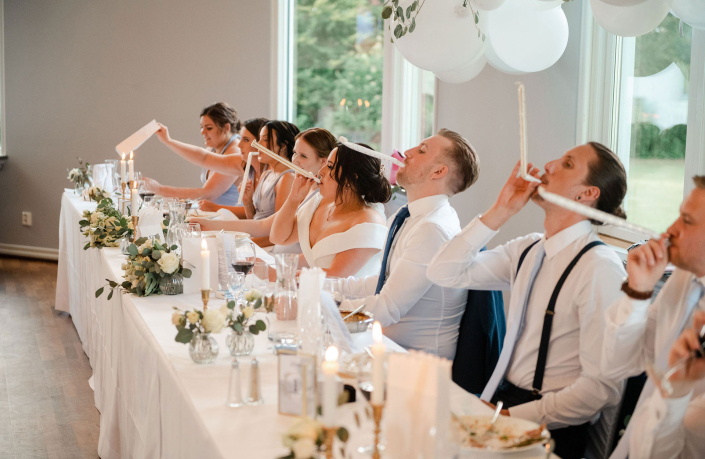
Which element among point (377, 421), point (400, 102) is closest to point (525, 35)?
point (377, 421)

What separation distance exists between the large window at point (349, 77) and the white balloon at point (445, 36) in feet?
7.63

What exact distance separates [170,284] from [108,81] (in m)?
4.81

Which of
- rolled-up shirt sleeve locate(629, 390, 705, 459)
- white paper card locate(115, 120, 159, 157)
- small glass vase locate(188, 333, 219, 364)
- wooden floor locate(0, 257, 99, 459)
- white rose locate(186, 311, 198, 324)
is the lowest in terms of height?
wooden floor locate(0, 257, 99, 459)

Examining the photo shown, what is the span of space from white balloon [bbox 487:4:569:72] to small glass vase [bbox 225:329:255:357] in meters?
1.29

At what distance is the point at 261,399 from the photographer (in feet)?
4.64

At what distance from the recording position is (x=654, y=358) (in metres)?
1.58

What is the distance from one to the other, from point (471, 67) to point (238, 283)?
1.16 metres

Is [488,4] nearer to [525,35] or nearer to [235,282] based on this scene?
[525,35]

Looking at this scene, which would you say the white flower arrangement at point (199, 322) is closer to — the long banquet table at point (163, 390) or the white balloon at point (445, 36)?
the long banquet table at point (163, 390)

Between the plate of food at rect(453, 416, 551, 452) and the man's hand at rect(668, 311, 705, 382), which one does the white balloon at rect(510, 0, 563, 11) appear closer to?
the man's hand at rect(668, 311, 705, 382)

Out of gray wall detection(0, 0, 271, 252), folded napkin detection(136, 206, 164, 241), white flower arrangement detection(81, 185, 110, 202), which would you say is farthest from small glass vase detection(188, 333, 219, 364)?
gray wall detection(0, 0, 271, 252)

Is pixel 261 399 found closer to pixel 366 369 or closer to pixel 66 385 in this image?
pixel 366 369

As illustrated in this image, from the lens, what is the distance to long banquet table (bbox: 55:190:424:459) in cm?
130

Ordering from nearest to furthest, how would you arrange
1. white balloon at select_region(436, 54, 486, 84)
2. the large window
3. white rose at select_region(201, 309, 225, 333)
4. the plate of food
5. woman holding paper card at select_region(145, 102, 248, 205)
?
the plate of food, white rose at select_region(201, 309, 225, 333), white balloon at select_region(436, 54, 486, 84), woman holding paper card at select_region(145, 102, 248, 205), the large window
